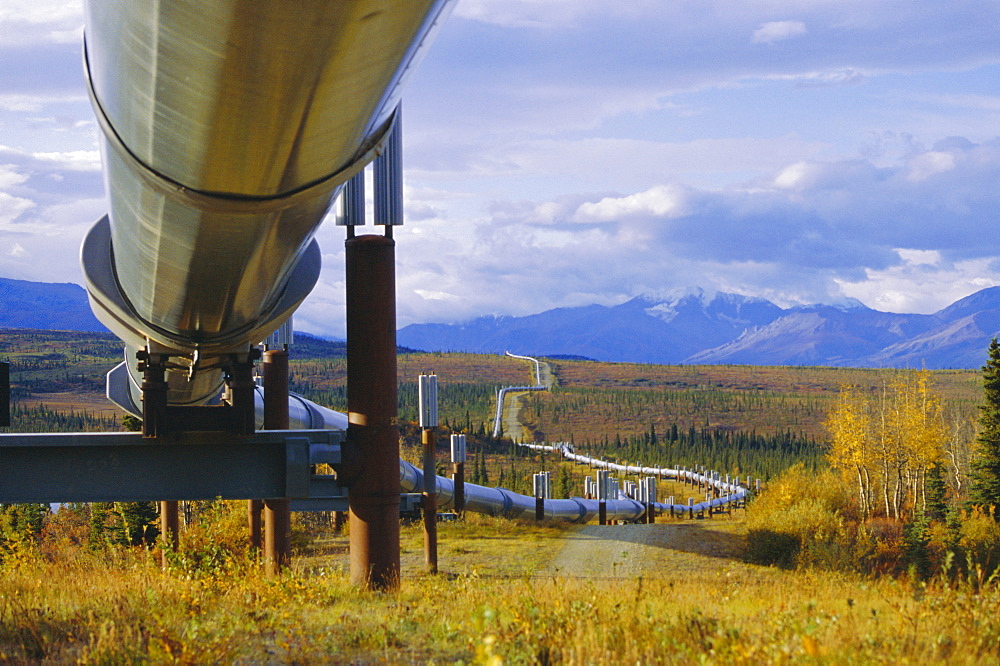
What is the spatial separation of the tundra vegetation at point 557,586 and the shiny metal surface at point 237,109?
2.38 meters

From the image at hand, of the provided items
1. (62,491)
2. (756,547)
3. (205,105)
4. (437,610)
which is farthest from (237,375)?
(756,547)

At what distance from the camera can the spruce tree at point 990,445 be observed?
36656 mm

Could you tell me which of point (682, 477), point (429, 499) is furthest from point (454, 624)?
point (682, 477)

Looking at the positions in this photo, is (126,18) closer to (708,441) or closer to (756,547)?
(756,547)

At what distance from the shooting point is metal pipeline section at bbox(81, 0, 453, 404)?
329 cm

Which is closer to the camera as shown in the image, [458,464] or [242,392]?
[242,392]

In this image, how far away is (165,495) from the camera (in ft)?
33.8

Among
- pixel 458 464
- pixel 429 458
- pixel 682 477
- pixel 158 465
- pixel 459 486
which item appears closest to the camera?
pixel 158 465

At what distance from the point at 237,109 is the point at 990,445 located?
40.2 m

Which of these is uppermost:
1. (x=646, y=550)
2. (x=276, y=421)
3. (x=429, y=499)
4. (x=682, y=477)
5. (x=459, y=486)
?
(x=276, y=421)

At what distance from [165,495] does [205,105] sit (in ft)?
24.6

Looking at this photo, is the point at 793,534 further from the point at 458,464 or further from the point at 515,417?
the point at 515,417

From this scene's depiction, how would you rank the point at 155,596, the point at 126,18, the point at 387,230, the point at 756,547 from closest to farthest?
1. the point at 126,18
2. the point at 155,596
3. the point at 387,230
4. the point at 756,547

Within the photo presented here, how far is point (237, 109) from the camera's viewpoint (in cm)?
381
